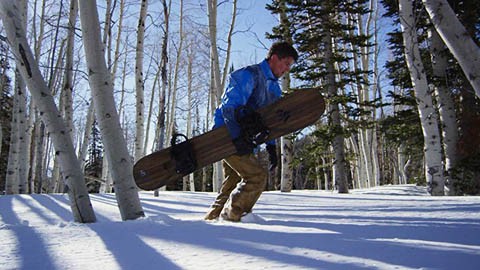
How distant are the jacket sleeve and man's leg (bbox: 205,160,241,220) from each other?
66 centimetres

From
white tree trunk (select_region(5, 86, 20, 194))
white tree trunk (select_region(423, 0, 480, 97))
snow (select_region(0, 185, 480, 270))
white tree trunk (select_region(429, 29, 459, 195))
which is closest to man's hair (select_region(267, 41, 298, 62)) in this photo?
snow (select_region(0, 185, 480, 270))

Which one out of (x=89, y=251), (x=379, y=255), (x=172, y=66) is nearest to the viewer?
(x=379, y=255)

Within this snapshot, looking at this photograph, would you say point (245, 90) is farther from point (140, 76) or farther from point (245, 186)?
point (140, 76)

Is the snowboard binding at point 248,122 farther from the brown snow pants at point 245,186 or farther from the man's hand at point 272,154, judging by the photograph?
the man's hand at point 272,154

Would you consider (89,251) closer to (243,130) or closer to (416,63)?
(243,130)

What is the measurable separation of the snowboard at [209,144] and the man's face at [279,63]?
0.27m

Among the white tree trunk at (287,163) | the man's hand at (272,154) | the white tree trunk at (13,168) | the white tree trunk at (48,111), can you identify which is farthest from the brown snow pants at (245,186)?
the white tree trunk at (13,168)

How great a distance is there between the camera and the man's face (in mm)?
2789

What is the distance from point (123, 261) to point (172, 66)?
55.9ft

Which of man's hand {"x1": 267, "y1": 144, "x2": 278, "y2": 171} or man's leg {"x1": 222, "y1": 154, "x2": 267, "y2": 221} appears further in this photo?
man's hand {"x1": 267, "y1": 144, "x2": 278, "y2": 171}

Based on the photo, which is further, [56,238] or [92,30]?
[92,30]

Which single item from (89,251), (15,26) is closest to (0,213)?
(15,26)

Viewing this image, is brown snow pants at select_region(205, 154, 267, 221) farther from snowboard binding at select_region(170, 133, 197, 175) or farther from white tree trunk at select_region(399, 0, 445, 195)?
white tree trunk at select_region(399, 0, 445, 195)

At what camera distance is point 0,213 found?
15.3 feet
